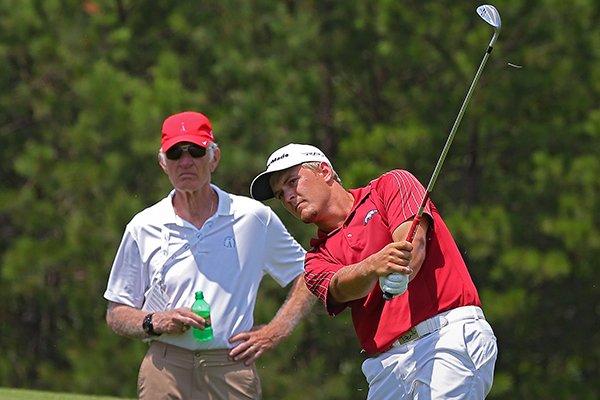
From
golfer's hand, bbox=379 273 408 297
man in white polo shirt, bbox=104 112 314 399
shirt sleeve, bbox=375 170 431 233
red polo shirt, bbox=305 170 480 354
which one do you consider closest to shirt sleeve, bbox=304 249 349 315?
red polo shirt, bbox=305 170 480 354

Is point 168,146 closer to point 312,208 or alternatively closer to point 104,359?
point 312,208

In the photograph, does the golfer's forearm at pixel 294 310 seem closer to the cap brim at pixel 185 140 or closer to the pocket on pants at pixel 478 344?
the cap brim at pixel 185 140

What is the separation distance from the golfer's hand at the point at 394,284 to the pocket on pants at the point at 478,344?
0.40m

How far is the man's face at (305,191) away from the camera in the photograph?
539cm

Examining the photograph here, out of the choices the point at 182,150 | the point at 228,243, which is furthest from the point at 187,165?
the point at 228,243

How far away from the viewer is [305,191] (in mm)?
5402

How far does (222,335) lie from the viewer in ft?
21.3

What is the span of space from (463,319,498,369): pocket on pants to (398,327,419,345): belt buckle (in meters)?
0.18

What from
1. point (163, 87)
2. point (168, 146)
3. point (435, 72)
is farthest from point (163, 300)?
point (435, 72)

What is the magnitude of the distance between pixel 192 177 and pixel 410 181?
1.65 metres

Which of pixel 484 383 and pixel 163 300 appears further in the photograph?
pixel 163 300

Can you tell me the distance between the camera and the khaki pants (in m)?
6.50

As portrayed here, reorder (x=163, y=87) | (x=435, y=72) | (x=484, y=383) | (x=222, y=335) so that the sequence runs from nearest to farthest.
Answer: (x=484, y=383)
(x=222, y=335)
(x=163, y=87)
(x=435, y=72)

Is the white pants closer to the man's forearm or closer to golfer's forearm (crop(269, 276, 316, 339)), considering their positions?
golfer's forearm (crop(269, 276, 316, 339))
